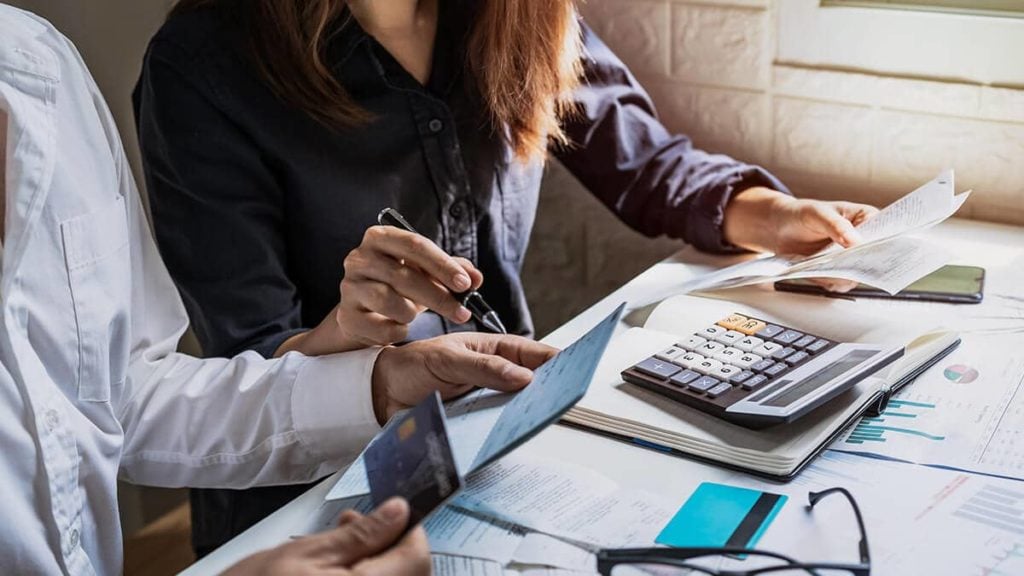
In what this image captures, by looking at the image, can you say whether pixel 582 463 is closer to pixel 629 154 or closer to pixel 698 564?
pixel 698 564

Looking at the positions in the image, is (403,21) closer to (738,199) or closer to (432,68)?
(432,68)

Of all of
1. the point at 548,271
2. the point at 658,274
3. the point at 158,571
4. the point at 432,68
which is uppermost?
the point at 432,68

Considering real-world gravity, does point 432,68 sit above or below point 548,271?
above

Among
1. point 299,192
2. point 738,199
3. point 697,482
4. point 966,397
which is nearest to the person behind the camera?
point 697,482

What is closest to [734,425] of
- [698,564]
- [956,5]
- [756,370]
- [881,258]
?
[756,370]

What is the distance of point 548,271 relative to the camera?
1780mm

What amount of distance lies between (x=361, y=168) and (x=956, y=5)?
74cm

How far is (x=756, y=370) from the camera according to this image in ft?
3.16

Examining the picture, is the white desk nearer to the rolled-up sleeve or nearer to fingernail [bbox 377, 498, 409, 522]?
fingernail [bbox 377, 498, 409, 522]

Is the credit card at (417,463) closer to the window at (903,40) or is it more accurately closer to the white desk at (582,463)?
the white desk at (582,463)

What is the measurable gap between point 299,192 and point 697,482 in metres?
0.57

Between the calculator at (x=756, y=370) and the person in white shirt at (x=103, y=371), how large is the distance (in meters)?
0.12

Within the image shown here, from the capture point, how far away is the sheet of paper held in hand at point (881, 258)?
3.75 feet

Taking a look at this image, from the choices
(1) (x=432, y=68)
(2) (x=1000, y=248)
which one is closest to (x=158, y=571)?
(1) (x=432, y=68)
